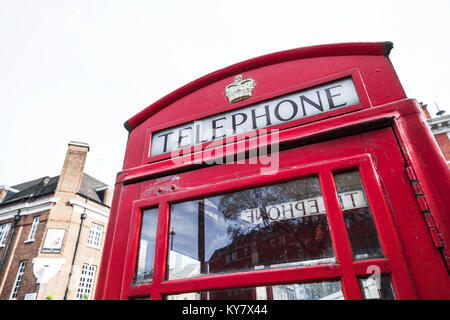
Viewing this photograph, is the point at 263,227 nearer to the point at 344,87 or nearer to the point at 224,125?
the point at 224,125

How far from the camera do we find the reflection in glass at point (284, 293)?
1356mm

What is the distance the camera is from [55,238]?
16141mm

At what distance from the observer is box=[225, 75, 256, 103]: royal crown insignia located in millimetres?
2244

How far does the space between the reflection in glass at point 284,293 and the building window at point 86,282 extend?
18.5 meters

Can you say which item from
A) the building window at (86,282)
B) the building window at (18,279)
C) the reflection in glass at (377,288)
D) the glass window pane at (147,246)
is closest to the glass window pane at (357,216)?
the reflection in glass at (377,288)

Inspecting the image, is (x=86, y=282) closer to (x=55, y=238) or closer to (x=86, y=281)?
(x=86, y=281)

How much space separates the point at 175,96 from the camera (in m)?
2.67

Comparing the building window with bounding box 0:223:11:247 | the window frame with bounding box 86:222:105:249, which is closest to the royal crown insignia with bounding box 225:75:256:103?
the window frame with bounding box 86:222:105:249

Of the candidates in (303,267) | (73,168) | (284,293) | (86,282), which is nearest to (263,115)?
(303,267)

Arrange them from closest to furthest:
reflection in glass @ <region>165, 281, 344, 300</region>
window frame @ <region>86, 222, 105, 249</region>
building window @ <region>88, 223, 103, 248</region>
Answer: reflection in glass @ <region>165, 281, 344, 300</region>
window frame @ <region>86, 222, 105, 249</region>
building window @ <region>88, 223, 103, 248</region>

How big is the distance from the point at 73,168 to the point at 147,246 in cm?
1970

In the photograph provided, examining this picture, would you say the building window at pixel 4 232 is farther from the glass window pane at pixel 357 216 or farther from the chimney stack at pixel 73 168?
the glass window pane at pixel 357 216

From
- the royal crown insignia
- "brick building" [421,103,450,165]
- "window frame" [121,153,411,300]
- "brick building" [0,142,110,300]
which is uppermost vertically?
"brick building" [421,103,450,165]

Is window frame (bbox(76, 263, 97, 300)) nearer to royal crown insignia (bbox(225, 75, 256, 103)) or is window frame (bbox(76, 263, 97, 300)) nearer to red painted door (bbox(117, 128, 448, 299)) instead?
red painted door (bbox(117, 128, 448, 299))
